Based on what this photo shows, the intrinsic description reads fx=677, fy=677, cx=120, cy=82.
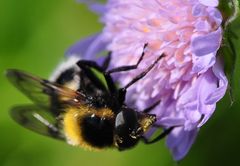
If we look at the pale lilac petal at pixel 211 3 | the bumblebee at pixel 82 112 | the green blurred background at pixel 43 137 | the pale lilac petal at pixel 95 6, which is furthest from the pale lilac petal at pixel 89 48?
the pale lilac petal at pixel 211 3

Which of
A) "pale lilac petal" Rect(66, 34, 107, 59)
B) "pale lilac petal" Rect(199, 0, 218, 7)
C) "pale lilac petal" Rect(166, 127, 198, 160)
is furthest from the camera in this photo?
"pale lilac petal" Rect(66, 34, 107, 59)

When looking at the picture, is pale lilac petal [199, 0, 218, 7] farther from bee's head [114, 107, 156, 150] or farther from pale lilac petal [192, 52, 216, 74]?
bee's head [114, 107, 156, 150]

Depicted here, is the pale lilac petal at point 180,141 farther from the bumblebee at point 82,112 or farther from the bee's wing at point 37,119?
the bee's wing at point 37,119

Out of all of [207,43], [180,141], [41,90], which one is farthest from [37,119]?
[207,43]

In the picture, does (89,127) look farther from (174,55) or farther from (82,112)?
(174,55)

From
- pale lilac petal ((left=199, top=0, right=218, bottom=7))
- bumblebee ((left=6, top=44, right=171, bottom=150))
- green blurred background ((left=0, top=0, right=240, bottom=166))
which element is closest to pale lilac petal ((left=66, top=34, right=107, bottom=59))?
bumblebee ((left=6, top=44, right=171, bottom=150))

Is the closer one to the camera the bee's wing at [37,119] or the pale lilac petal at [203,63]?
the pale lilac petal at [203,63]

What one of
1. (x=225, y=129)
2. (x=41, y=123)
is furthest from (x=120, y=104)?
(x=225, y=129)
